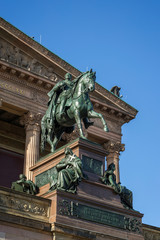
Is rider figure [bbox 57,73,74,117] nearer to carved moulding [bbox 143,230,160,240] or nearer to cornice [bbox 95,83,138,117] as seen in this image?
carved moulding [bbox 143,230,160,240]

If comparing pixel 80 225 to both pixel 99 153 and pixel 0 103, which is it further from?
pixel 0 103

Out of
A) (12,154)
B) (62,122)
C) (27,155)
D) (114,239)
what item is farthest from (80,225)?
(12,154)

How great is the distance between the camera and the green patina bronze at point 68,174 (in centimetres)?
1243

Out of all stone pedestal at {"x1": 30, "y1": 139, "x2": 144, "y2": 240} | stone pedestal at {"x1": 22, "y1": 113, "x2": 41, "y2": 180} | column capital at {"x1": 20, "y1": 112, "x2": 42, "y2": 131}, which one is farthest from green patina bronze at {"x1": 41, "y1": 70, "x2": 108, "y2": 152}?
column capital at {"x1": 20, "y1": 112, "x2": 42, "y2": 131}

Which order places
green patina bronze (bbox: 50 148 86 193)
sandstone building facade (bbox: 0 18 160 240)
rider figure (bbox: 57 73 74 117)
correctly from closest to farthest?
green patina bronze (bbox: 50 148 86 193)
rider figure (bbox: 57 73 74 117)
sandstone building facade (bbox: 0 18 160 240)

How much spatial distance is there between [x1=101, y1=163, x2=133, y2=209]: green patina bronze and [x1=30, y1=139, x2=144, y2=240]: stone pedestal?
0.15 metres

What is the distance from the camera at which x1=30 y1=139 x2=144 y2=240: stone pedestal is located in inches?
472

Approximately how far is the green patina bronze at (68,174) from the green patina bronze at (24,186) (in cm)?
82

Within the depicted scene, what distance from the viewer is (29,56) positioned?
29.4m

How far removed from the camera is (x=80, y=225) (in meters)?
12.1

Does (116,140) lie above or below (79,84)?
above

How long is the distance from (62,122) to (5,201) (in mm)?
3983

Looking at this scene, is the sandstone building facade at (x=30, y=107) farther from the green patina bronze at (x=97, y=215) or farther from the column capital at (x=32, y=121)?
the green patina bronze at (x=97, y=215)

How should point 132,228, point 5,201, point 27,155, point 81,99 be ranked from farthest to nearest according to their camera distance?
point 27,155, point 81,99, point 132,228, point 5,201
